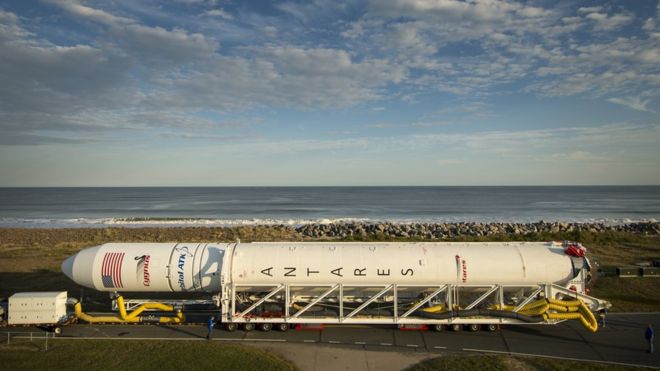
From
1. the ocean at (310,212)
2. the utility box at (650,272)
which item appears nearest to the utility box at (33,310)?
the utility box at (650,272)

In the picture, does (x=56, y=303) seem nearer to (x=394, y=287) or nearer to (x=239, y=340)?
(x=239, y=340)

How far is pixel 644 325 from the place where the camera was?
15664 millimetres

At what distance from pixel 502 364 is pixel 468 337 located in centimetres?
249

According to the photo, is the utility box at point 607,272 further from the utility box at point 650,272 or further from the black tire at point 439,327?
the black tire at point 439,327

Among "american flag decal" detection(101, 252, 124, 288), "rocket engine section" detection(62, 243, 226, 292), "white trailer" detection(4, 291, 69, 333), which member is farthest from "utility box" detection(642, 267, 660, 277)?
"white trailer" detection(4, 291, 69, 333)

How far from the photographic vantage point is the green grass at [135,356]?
39.2 feet

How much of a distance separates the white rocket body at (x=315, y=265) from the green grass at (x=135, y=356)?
8.09ft

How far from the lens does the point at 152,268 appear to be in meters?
15.6

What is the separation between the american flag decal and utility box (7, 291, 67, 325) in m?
1.74

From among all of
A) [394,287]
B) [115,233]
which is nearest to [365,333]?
[394,287]

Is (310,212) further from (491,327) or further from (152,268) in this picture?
(491,327)

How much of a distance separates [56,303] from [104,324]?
1.92 metres

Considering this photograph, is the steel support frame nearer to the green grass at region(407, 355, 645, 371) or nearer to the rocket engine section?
the rocket engine section

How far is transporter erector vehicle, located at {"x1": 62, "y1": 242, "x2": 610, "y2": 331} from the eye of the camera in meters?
14.8
